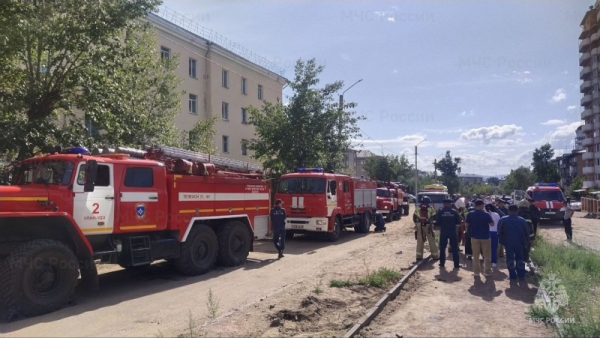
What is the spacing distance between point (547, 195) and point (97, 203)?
979 inches

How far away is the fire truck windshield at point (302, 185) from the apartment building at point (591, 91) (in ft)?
203

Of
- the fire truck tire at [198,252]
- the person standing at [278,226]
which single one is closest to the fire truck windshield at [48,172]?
the fire truck tire at [198,252]

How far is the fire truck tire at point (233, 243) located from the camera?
12094mm

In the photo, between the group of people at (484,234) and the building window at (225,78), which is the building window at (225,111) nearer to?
the building window at (225,78)

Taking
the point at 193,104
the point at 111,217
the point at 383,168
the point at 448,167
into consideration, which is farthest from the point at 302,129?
the point at 448,167

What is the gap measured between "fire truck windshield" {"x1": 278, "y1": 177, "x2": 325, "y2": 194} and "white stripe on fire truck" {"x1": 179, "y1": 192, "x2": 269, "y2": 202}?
403cm

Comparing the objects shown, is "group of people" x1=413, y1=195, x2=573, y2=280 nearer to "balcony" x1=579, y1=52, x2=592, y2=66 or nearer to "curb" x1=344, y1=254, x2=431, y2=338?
"curb" x1=344, y1=254, x2=431, y2=338

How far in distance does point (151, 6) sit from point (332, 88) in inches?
547

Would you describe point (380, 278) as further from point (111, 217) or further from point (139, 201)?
point (111, 217)

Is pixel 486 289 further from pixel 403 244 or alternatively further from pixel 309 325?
pixel 403 244

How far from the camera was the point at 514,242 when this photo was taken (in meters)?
9.99

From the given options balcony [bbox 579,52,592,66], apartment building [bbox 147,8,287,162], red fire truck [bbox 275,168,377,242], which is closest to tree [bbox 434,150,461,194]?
balcony [bbox 579,52,592,66]

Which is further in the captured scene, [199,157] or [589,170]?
[589,170]

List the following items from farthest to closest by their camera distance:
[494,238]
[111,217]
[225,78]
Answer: [225,78]
[494,238]
[111,217]
